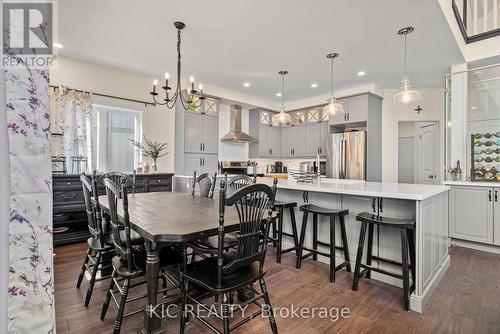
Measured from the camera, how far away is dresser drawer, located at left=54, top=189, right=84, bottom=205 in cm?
345

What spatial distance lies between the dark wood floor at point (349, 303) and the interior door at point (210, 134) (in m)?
3.13

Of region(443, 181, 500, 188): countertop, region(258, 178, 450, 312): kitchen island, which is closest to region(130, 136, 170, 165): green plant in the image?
region(258, 178, 450, 312): kitchen island

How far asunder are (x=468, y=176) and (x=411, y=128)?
261 cm

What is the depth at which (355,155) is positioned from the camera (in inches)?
201

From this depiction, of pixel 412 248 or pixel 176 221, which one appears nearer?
pixel 176 221

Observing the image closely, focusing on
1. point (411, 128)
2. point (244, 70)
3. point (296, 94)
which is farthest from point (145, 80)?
point (411, 128)

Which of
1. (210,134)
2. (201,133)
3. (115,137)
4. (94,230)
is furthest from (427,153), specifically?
(115,137)

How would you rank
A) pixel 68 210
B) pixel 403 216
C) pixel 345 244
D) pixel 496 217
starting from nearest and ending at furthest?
1. pixel 403 216
2. pixel 345 244
3. pixel 496 217
4. pixel 68 210

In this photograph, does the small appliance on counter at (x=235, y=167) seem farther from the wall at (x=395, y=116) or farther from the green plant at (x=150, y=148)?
the wall at (x=395, y=116)

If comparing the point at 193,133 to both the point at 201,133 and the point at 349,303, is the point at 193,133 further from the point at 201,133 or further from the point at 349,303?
the point at 349,303

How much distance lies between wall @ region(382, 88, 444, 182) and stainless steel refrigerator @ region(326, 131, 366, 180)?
0.71 metres

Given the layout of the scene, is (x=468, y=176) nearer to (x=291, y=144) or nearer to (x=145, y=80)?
(x=291, y=144)

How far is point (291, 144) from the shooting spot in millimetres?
6629

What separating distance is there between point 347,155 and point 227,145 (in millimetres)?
2816
